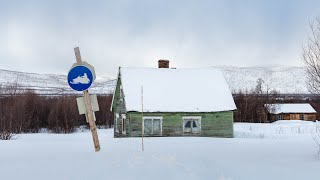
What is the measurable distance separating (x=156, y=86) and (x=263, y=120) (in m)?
43.6

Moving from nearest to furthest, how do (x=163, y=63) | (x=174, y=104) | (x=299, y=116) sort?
(x=174, y=104) → (x=163, y=63) → (x=299, y=116)

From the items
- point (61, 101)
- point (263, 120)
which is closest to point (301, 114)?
point (263, 120)

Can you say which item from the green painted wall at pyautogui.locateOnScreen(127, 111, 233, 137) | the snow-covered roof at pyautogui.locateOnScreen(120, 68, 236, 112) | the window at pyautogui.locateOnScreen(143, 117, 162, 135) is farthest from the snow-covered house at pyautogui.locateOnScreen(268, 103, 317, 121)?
the window at pyautogui.locateOnScreen(143, 117, 162, 135)

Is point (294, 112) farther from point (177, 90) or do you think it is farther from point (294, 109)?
point (177, 90)

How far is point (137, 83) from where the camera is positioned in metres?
26.1

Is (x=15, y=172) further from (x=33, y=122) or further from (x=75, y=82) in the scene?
(x=33, y=122)

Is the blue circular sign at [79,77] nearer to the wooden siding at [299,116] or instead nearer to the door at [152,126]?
the door at [152,126]

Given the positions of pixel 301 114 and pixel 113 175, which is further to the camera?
pixel 301 114

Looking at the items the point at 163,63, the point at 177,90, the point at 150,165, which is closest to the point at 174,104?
the point at 177,90

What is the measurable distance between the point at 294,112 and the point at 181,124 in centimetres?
4943

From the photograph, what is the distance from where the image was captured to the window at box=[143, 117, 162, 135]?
24.2m

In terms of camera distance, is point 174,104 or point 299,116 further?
point 299,116

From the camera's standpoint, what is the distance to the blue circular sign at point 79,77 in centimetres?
813

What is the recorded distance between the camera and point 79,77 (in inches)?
322
